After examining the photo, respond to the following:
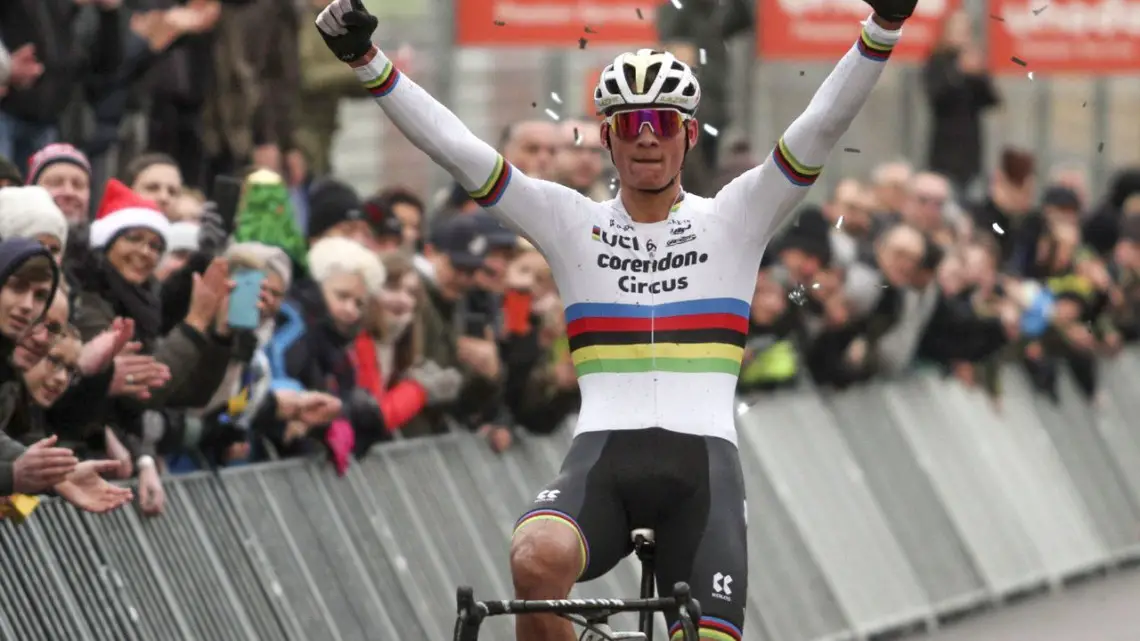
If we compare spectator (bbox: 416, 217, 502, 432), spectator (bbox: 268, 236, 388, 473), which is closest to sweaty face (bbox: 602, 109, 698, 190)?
spectator (bbox: 268, 236, 388, 473)

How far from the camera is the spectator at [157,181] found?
40.8ft

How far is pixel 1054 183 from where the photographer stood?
79.5ft

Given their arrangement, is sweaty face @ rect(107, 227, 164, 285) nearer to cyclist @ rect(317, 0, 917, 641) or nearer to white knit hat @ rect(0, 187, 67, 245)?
white knit hat @ rect(0, 187, 67, 245)

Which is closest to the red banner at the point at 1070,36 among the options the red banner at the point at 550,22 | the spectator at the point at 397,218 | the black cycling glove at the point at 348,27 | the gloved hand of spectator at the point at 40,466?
the red banner at the point at 550,22

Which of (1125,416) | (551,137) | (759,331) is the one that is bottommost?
(1125,416)

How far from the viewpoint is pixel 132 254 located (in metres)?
11.4

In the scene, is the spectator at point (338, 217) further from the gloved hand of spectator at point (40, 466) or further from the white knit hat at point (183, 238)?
the gloved hand of spectator at point (40, 466)

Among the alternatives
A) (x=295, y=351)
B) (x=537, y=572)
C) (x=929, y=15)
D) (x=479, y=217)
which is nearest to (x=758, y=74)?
(x=929, y=15)

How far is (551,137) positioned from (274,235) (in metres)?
3.80

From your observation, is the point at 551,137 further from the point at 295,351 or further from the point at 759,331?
the point at 295,351

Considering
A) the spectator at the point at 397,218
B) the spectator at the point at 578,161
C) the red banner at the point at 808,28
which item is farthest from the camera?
the red banner at the point at 808,28

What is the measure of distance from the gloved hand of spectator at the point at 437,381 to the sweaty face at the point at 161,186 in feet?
5.18

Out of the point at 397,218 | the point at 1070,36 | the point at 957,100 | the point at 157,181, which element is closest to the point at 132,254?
the point at 157,181

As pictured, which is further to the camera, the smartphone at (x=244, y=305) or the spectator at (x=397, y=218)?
the spectator at (x=397, y=218)
